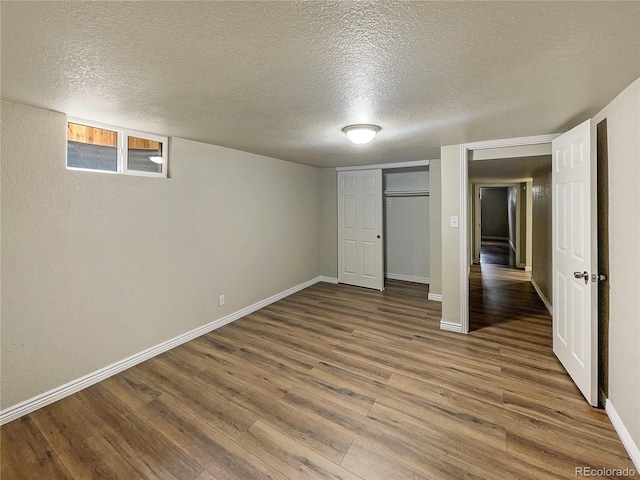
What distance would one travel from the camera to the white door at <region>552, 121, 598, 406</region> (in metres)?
2.00

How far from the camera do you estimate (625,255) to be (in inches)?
68.6

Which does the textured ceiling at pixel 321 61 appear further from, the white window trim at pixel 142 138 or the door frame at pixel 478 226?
the door frame at pixel 478 226

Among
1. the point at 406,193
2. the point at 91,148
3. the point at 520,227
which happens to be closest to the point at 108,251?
the point at 91,148

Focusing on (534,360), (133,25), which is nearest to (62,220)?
(133,25)

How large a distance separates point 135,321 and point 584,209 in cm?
380

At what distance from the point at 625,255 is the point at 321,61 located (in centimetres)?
211

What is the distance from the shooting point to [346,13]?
41.9 inches

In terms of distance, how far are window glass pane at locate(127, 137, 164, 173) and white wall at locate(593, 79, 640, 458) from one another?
361 cm

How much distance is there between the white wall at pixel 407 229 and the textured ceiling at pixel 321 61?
3.02 metres

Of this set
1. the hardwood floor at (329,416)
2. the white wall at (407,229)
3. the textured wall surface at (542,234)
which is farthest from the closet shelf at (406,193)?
the hardwood floor at (329,416)

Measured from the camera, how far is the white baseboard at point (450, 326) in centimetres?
330

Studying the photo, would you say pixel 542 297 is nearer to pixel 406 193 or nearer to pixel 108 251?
pixel 406 193

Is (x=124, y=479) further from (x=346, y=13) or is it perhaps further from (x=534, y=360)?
(x=534, y=360)

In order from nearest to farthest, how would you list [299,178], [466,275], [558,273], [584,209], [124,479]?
[124,479], [584,209], [558,273], [466,275], [299,178]
